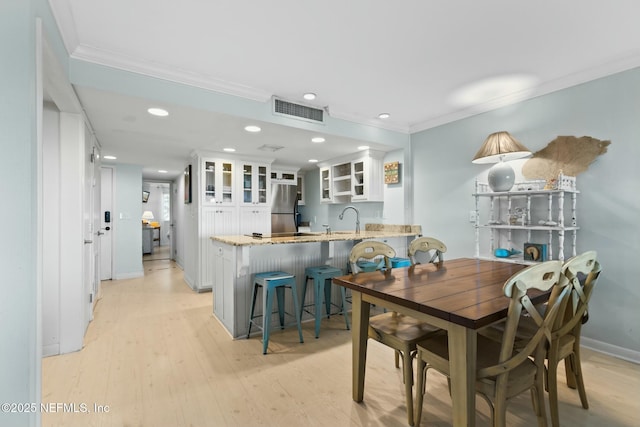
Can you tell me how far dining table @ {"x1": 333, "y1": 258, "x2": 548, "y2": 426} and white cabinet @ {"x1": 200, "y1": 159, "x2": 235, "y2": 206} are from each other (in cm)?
333

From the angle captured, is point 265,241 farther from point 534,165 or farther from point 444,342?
point 534,165

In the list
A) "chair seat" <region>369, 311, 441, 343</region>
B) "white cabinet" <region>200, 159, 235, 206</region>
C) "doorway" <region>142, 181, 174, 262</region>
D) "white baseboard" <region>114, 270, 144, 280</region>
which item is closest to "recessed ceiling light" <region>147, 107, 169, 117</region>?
"white cabinet" <region>200, 159, 235, 206</region>

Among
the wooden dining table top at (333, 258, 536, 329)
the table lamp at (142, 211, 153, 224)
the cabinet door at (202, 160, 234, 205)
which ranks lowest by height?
the wooden dining table top at (333, 258, 536, 329)

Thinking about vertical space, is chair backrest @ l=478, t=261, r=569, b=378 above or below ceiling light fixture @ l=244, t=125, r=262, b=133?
below

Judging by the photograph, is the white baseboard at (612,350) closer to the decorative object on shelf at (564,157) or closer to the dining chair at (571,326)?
the dining chair at (571,326)

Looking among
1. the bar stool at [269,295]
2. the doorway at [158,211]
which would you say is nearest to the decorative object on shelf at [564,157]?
the bar stool at [269,295]

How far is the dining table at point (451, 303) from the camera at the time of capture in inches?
51.1

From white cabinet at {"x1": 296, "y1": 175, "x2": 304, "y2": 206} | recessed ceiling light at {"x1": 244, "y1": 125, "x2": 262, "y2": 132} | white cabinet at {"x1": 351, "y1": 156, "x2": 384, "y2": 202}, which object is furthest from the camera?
white cabinet at {"x1": 296, "y1": 175, "x2": 304, "y2": 206}

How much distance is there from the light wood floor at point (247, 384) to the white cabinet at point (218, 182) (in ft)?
6.90

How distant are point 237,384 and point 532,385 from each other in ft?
6.01

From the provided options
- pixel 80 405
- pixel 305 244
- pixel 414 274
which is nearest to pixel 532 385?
pixel 414 274

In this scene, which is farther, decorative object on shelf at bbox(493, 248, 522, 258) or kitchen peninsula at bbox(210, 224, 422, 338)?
decorative object on shelf at bbox(493, 248, 522, 258)

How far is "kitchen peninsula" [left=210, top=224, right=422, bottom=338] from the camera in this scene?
292 cm

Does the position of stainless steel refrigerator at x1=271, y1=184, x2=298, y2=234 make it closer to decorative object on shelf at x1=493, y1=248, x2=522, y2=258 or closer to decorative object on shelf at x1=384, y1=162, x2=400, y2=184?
decorative object on shelf at x1=384, y1=162, x2=400, y2=184
